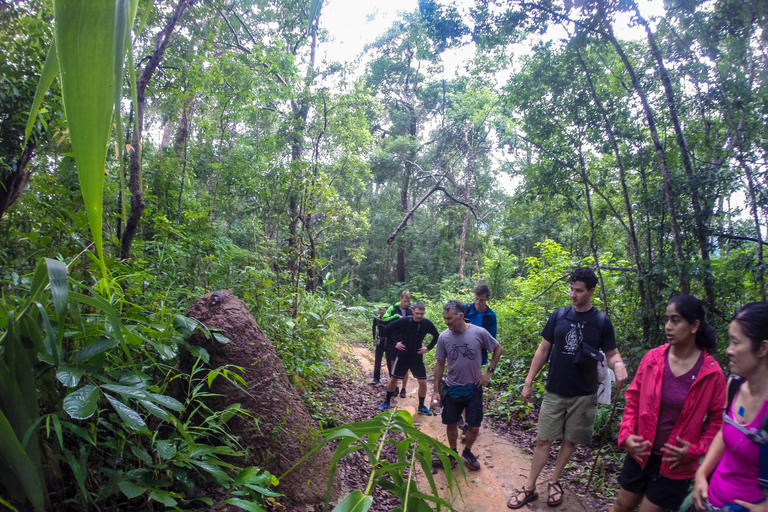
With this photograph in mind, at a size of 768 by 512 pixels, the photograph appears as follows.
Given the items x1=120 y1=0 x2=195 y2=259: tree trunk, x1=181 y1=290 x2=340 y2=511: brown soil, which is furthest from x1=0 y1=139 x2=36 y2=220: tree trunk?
x1=181 y1=290 x2=340 y2=511: brown soil

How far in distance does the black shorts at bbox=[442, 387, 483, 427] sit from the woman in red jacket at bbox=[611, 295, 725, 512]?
1.62 meters

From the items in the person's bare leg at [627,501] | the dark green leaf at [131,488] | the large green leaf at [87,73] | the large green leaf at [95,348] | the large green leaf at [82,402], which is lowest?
the person's bare leg at [627,501]

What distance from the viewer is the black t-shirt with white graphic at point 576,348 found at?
3.29m

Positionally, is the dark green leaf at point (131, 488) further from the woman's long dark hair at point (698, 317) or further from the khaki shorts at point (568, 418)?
the khaki shorts at point (568, 418)

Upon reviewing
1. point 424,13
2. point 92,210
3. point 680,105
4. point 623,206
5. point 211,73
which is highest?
point 424,13

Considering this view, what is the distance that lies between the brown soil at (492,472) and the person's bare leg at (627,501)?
101cm

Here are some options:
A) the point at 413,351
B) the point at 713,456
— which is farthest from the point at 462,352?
the point at 713,456

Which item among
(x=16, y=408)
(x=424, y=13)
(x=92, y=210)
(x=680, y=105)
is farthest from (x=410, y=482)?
(x=424, y=13)

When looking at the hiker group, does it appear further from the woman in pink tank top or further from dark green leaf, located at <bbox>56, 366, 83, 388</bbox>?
dark green leaf, located at <bbox>56, 366, 83, 388</bbox>

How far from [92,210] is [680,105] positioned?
6.23m

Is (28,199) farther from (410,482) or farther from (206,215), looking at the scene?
(410,482)

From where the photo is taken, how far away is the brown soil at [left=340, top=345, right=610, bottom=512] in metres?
3.53

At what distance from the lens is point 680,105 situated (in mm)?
4855

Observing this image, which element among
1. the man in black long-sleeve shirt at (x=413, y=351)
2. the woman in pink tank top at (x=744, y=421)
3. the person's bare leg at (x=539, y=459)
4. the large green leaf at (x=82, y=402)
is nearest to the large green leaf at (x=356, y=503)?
the large green leaf at (x=82, y=402)
